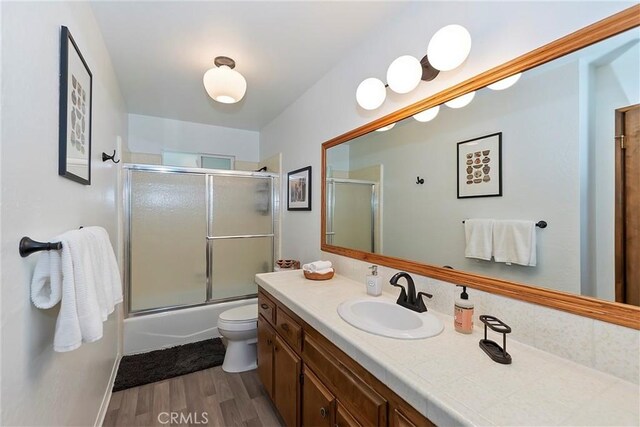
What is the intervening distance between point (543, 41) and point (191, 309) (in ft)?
10.2

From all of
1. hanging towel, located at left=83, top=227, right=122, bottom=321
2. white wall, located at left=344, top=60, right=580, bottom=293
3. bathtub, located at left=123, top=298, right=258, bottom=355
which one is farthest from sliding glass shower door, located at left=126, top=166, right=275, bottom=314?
white wall, located at left=344, top=60, right=580, bottom=293

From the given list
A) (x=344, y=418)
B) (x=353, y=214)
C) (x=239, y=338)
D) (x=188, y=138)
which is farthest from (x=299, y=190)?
(x=344, y=418)

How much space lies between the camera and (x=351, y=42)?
172cm

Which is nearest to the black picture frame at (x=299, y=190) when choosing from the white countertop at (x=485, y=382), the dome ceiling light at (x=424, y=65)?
the dome ceiling light at (x=424, y=65)

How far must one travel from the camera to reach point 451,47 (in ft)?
3.62

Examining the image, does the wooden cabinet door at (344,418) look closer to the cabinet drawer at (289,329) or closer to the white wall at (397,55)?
the cabinet drawer at (289,329)

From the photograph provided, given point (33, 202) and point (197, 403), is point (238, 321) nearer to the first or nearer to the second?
point (197, 403)

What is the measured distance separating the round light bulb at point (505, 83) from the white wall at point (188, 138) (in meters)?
3.05

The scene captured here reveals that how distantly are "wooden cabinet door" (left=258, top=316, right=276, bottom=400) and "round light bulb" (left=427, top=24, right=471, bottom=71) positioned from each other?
5.45 ft

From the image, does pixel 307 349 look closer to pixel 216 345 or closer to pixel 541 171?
pixel 541 171

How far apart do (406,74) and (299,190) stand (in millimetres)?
1453

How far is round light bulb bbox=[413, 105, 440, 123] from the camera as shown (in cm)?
129

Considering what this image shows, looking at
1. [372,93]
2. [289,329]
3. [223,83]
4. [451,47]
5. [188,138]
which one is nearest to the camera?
[451,47]

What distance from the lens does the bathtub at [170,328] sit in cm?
243
